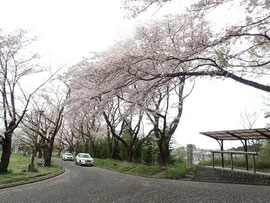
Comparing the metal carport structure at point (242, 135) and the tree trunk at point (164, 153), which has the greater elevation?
the metal carport structure at point (242, 135)

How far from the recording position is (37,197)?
5398 mm

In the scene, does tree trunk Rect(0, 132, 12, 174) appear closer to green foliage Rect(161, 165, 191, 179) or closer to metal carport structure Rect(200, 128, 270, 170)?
green foliage Rect(161, 165, 191, 179)

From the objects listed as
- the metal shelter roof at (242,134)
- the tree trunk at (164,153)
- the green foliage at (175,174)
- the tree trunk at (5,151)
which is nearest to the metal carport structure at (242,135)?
the metal shelter roof at (242,134)

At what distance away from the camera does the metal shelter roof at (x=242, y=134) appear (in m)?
8.88

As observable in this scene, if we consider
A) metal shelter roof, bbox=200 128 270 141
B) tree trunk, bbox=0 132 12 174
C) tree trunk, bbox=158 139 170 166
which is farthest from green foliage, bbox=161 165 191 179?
tree trunk, bbox=0 132 12 174

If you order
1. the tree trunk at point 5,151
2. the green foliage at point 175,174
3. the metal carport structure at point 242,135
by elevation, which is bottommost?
the green foliage at point 175,174

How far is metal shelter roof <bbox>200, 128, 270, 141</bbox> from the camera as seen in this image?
29.1ft

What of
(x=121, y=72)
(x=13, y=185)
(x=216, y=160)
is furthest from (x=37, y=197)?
(x=216, y=160)

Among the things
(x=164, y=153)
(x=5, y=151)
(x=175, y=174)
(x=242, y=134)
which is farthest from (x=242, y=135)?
(x=5, y=151)

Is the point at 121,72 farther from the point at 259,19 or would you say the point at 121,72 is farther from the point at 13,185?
the point at 13,185

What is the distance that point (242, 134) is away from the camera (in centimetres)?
994

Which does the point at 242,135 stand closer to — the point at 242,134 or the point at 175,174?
the point at 242,134

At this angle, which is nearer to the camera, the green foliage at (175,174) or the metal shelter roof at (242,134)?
the metal shelter roof at (242,134)

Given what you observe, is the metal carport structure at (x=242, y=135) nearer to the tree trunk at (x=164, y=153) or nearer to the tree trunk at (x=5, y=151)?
the tree trunk at (x=164, y=153)
